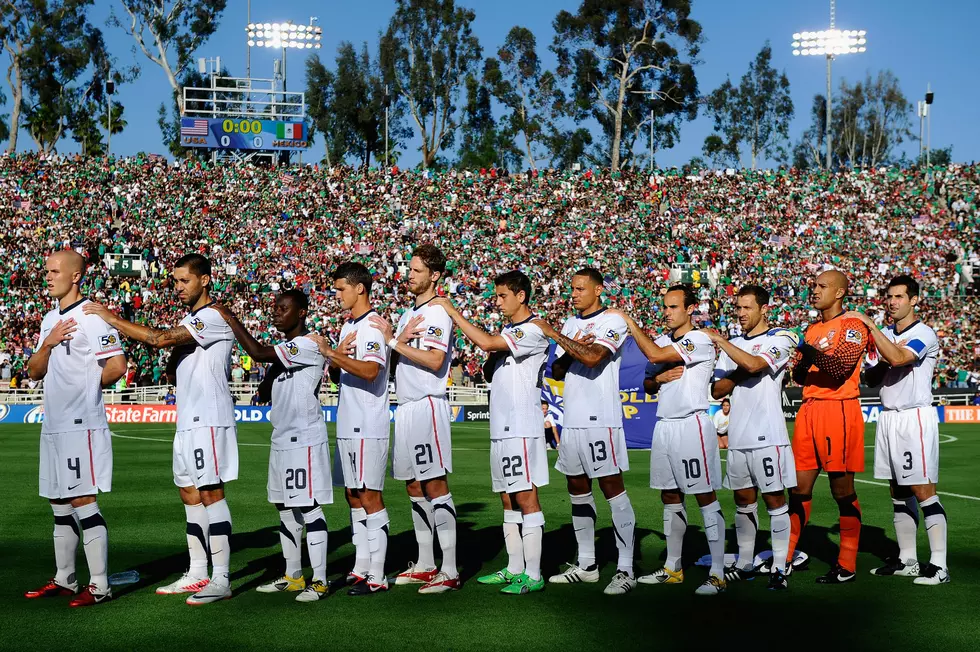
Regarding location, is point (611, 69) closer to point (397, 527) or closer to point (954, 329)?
point (954, 329)

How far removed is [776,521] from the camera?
8.12 m

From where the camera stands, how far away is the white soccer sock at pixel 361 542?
780 cm

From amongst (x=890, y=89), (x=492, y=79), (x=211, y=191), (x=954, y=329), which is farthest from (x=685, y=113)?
(x=211, y=191)

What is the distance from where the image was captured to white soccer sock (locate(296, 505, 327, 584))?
24.8ft

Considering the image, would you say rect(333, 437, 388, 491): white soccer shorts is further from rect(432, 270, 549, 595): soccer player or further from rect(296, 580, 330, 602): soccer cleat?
rect(432, 270, 549, 595): soccer player

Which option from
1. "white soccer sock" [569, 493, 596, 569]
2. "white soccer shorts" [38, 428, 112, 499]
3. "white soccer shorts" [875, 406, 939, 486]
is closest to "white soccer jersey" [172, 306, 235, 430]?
"white soccer shorts" [38, 428, 112, 499]

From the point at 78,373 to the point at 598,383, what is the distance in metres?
3.86

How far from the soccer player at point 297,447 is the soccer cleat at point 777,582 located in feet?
11.3

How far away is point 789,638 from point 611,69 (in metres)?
56.4

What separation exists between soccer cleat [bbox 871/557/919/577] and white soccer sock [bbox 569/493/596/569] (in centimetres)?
245

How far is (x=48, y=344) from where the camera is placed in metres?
7.23

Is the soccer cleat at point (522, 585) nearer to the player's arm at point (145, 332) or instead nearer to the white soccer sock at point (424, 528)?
the white soccer sock at point (424, 528)

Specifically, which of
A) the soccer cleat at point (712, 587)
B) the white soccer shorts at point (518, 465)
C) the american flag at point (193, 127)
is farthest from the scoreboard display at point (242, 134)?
the soccer cleat at point (712, 587)

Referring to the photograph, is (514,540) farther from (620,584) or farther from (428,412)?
(428,412)
